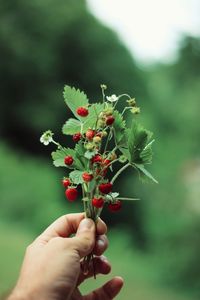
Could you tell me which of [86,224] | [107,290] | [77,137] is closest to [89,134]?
[77,137]

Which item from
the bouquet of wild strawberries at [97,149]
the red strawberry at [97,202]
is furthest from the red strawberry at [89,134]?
the red strawberry at [97,202]

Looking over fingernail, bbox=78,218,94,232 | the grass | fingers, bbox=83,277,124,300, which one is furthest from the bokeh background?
fingernail, bbox=78,218,94,232

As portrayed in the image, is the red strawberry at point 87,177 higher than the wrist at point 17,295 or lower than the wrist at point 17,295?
higher

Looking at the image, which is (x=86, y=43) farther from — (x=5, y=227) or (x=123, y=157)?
(x=123, y=157)

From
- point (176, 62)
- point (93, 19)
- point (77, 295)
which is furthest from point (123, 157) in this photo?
point (93, 19)

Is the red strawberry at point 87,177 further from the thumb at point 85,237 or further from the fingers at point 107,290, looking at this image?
the fingers at point 107,290

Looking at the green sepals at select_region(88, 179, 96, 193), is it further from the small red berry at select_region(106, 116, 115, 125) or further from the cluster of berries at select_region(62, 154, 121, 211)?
the small red berry at select_region(106, 116, 115, 125)
